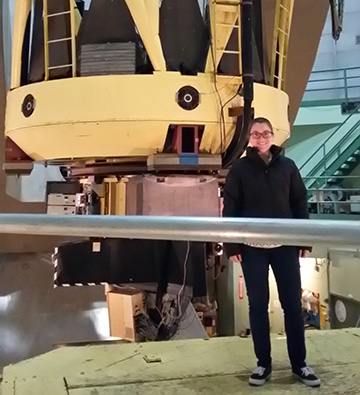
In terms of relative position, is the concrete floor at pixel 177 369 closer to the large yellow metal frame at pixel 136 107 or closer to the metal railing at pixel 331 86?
the large yellow metal frame at pixel 136 107

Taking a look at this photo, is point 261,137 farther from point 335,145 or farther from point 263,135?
point 335,145

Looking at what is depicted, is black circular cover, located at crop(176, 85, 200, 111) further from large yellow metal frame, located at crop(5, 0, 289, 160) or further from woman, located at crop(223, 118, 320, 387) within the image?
woman, located at crop(223, 118, 320, 387)

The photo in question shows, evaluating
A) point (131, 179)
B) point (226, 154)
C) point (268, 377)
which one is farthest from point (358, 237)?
point (131, 179)

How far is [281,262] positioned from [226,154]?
53.6 inches

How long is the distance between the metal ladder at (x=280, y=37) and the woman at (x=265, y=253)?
1834mm

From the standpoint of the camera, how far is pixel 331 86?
12.2m

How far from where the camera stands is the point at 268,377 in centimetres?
271

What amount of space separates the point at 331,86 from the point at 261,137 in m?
10.5

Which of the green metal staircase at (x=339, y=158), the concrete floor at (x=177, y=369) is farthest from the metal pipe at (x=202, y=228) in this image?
the green metal staircase at (x=339, y=158)

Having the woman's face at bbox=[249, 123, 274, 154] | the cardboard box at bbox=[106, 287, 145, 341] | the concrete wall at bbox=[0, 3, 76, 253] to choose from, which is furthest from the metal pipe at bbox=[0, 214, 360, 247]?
the concrete wall at bbox=[0, 3, 76, 253]

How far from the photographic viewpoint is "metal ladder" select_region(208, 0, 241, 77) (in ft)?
11.8

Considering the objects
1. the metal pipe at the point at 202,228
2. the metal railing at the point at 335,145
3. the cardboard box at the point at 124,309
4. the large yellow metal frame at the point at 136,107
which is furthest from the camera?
the metal railing at the point at 335,145

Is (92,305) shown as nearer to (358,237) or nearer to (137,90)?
(137,90)

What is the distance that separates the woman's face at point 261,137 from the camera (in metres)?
2.61
